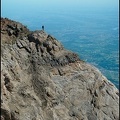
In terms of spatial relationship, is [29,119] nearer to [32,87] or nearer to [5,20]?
[32,87]

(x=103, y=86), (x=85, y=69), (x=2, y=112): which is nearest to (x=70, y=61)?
(x=85, y=69)

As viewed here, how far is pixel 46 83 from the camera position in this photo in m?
21.6

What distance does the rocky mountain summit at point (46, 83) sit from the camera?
64.9 feet

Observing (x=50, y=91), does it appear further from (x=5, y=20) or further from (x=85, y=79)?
(x=5, y=20)

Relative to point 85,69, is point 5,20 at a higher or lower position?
higher

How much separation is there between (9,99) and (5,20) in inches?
295

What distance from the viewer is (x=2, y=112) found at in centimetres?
1869

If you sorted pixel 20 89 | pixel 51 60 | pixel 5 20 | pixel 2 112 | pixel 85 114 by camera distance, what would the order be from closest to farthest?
1. pixel 2 112
2. pixel 20 89
3. pixel 85 114
4. pixel 51 60
5. pixel 5 20

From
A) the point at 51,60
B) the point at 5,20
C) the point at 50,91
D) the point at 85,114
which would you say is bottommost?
the point at 85,114

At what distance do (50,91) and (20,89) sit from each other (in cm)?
193

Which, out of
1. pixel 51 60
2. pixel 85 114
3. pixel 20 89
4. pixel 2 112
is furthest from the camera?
pixel 51 60

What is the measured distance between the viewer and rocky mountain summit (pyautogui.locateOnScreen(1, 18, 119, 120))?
1979 centimetres

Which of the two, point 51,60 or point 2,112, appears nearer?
point 2,112

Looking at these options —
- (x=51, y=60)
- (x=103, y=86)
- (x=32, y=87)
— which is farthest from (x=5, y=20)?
(x=103, y=86)
